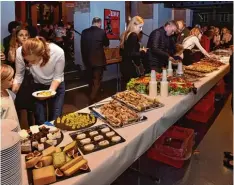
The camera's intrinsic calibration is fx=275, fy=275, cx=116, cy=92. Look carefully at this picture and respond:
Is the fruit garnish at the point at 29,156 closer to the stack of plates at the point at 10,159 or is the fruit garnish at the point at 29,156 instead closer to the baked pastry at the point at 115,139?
the stack of plates at the point at 10,159

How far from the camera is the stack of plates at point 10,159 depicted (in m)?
0.80

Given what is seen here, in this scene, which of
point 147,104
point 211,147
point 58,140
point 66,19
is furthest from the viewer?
point 66,19

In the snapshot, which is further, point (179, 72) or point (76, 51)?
point (76, 51)

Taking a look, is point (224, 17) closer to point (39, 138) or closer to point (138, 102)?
point (138, 102)

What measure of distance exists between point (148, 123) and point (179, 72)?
1.50 metres

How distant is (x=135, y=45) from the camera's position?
340 cm

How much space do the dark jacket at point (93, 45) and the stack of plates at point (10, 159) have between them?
368 centimetres

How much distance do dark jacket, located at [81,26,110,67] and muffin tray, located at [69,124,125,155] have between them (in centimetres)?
307

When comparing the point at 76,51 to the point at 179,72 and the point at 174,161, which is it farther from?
the point at 174,161

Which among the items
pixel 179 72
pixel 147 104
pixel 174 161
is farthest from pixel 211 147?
pixel 147 104

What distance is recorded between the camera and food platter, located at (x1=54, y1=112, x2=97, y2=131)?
5.10ft

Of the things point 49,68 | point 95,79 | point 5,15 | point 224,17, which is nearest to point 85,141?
point 49,68

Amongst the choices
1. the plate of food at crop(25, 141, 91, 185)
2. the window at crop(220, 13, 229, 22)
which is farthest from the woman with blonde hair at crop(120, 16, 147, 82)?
the window at crop(220, 13, 229, 22)

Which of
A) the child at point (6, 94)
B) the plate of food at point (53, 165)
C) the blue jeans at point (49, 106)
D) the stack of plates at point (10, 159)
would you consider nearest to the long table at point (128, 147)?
the plate of food at point (53, 165)
